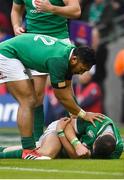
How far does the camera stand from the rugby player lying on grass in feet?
40.3

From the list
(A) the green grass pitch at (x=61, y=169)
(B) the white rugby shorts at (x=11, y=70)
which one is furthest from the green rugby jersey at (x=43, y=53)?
(A) the green grass pitch at (x=61, y=169)

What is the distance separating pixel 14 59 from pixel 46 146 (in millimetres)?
1096

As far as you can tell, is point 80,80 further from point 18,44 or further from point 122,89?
point 18,44

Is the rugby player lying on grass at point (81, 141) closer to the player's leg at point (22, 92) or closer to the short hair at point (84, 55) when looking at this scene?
the player's leg at point (22, 92)

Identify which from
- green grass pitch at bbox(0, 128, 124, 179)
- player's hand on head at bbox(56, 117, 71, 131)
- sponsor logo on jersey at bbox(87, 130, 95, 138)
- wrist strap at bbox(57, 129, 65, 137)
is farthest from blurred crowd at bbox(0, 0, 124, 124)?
green grass pitch at bbox(0, 128, 124, 179)

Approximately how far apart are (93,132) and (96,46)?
9.10m

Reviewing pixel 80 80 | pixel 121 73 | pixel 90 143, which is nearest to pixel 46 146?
pixel 90 143

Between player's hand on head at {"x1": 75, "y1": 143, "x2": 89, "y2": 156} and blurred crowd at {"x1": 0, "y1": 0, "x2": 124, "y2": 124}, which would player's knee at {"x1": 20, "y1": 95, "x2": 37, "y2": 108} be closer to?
player's hand on head at {"x1": 75, "y1": 143, "x2": 89, "y2": 156}

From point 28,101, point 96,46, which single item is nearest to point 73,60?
point 28,101

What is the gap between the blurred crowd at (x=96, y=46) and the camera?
20.5 meters

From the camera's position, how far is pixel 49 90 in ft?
68.4

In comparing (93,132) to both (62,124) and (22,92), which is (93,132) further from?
(22,92)

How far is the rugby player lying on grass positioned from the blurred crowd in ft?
25.0

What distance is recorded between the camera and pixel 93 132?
40.5 feet
